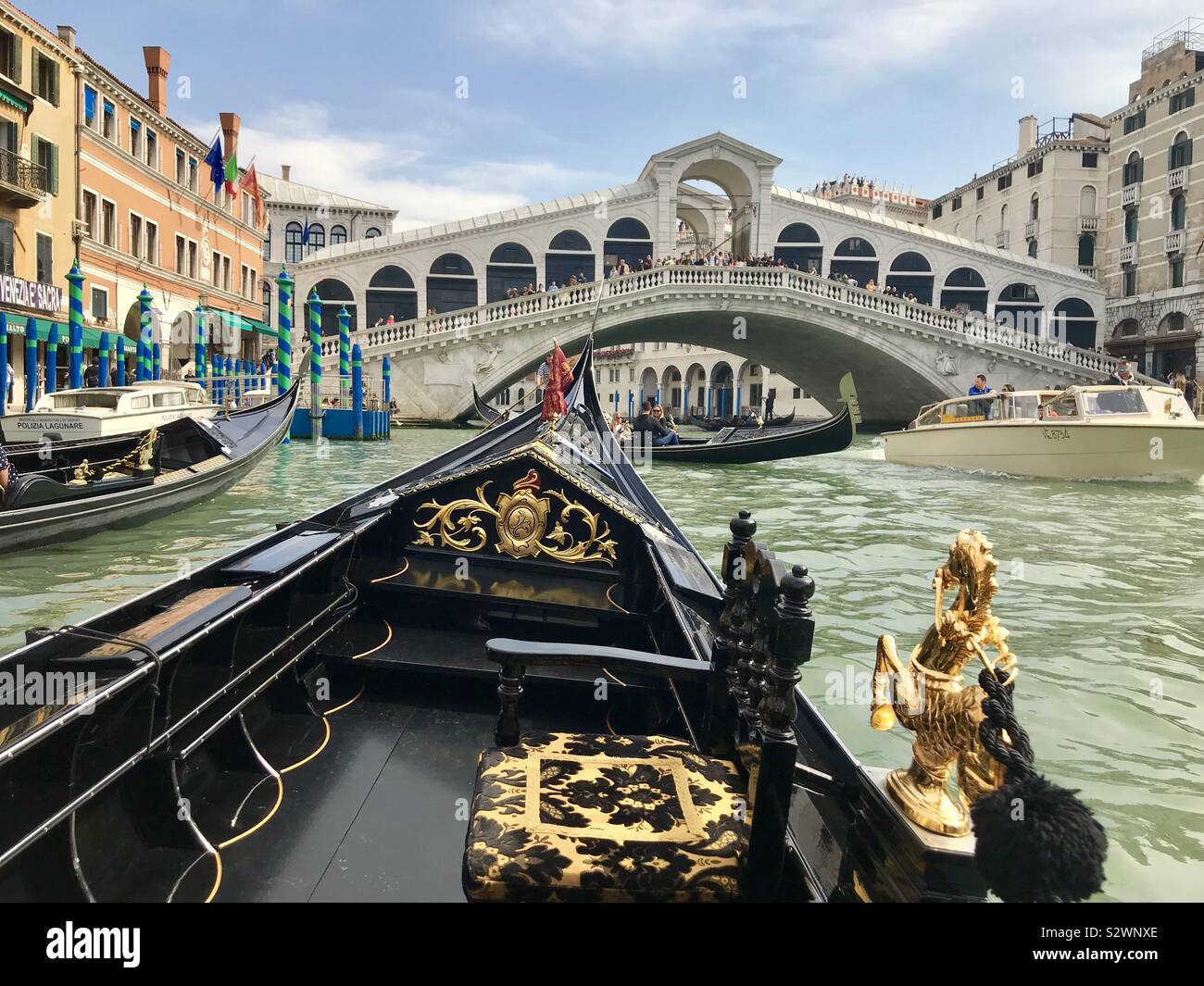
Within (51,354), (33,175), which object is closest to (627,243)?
(33,175)

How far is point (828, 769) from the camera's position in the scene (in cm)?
99

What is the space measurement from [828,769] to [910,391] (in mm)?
15959

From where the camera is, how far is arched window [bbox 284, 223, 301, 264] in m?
22.1

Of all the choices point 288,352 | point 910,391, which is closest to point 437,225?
point 288,352

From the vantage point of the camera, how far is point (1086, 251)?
64.0 feet

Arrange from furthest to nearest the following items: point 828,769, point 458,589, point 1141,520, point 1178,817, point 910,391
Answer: point 910,391, point 1141,520, point 458,589, point 1178,817, point 828,769

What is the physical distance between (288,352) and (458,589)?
8836 millimetres

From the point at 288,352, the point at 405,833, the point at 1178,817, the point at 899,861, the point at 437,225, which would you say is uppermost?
the point at 437,225

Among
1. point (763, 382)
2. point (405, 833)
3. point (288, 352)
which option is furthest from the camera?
point (763, 382)

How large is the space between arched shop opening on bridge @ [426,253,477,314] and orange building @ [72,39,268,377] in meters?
3.92

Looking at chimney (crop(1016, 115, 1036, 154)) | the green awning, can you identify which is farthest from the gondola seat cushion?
chimney (crop(1016, 115, 1036, 154))

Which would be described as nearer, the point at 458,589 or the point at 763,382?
the point at 458,589

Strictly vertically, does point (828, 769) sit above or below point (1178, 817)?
above
